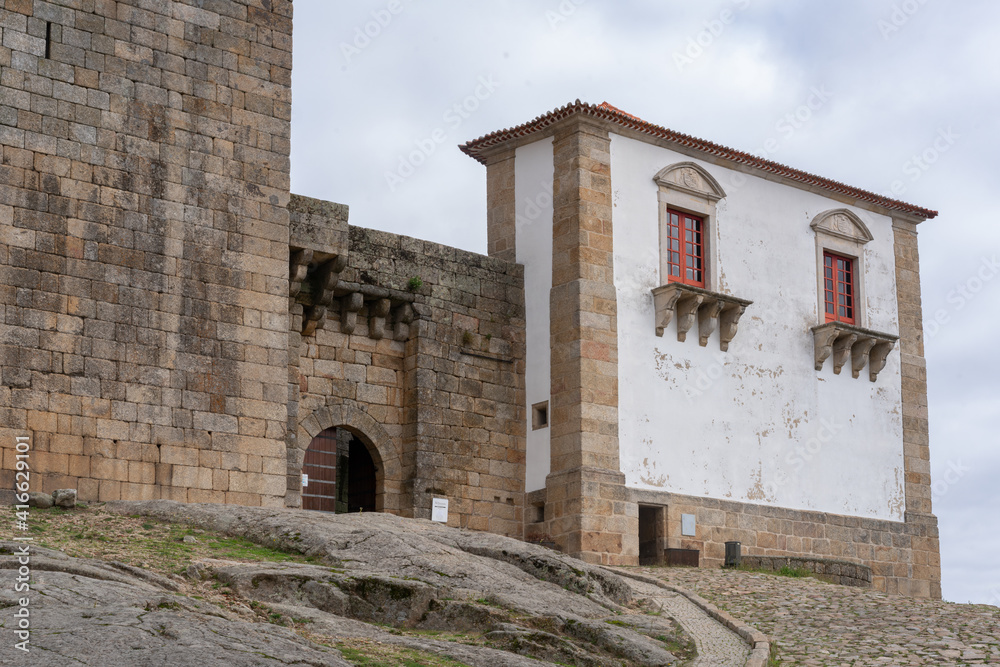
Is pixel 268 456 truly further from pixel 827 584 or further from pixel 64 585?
pixel 827 584

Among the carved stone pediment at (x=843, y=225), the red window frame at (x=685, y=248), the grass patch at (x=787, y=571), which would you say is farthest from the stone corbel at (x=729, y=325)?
the grass patch at (x=787, y=571)

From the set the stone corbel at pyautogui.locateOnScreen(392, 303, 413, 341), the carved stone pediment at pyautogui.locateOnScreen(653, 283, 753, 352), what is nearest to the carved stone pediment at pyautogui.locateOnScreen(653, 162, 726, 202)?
the carved stone pediment at pyautogui.locateOnScreen(653, 283, 753, 352)

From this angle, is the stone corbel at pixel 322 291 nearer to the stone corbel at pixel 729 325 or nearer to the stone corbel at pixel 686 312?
the stone corbel at pixel 686 312

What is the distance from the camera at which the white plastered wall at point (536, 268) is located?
60.1 feet

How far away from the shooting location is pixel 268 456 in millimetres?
14312

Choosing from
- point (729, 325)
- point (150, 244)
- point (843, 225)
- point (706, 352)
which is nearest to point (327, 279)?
point (150, 244)

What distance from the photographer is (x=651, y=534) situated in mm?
18141

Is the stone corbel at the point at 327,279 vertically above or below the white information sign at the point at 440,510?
above

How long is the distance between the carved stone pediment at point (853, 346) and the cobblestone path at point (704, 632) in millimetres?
6997

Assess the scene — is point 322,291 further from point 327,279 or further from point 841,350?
point 841,350

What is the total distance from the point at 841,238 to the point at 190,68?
1092cm

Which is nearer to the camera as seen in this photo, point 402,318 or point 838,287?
point 402,318

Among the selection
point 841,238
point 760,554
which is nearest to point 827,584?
point 760,554

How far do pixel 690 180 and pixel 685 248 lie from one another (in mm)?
969
